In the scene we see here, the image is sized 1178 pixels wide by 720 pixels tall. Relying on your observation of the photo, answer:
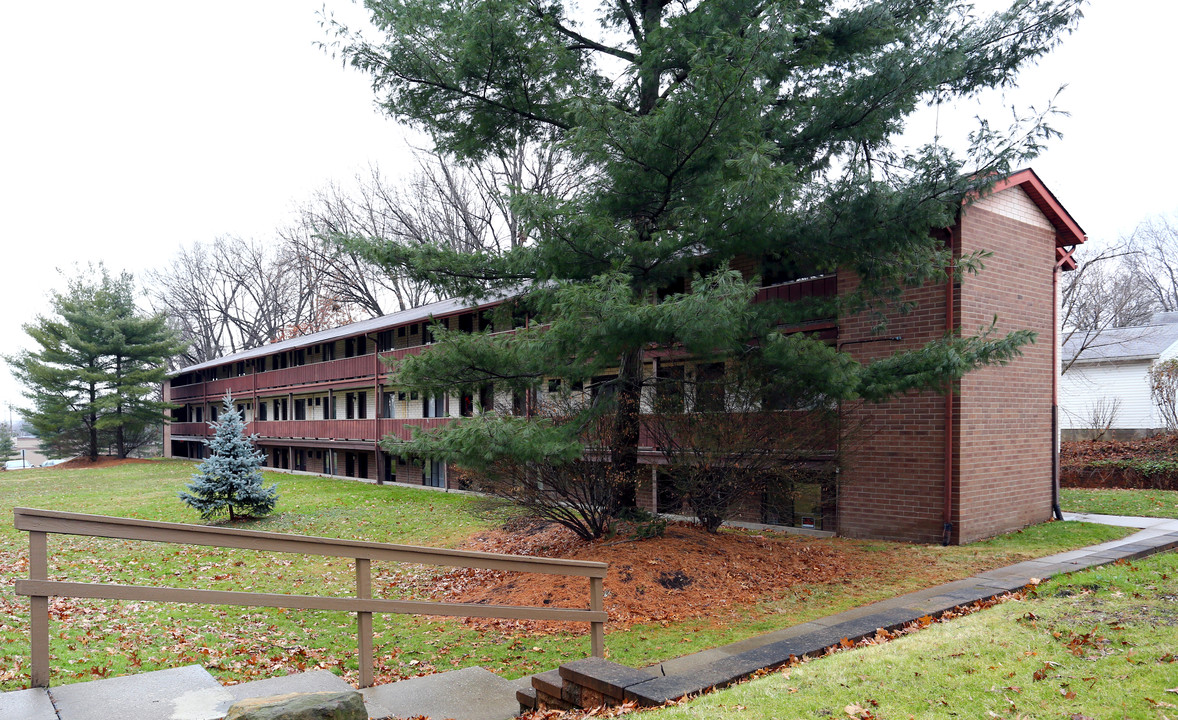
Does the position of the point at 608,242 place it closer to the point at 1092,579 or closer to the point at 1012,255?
the point at 1092,579

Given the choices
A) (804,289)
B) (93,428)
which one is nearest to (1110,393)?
(804,289)

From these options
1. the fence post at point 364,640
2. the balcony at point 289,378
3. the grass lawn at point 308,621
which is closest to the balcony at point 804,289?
the grass lawn at point 308,621

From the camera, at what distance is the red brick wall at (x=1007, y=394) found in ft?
44.5

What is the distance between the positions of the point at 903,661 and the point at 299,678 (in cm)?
397

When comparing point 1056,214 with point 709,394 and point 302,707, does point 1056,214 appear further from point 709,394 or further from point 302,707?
point 302,707

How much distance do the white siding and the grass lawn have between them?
18622 millimetres

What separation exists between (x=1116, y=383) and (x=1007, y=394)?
65.5 ft

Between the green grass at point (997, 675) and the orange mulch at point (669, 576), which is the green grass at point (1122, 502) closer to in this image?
the orange mulch at point (669, 576)

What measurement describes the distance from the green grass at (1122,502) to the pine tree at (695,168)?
27.0 ft

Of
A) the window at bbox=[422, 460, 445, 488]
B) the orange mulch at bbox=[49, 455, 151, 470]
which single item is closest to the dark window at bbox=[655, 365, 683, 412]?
the window at bbox=[422, 460, 445, 488]

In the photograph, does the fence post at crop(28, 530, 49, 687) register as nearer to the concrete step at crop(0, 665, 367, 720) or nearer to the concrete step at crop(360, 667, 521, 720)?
the concrete step at crop(0, 665, 367, 720)

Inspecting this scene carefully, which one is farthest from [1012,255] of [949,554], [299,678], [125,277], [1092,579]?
[125,277]

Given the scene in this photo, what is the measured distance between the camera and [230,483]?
1922cm

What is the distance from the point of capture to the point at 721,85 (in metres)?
9.09
